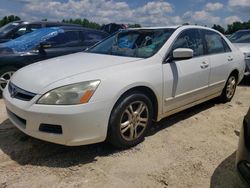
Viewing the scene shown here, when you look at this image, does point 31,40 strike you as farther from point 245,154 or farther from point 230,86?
point 245,154

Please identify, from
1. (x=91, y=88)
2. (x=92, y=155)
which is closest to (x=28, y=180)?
(x=92, y=155)

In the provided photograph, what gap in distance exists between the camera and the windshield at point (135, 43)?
3918 millimetres

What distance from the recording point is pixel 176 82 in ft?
12.9

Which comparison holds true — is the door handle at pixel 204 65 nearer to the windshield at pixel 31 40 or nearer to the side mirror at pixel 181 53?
the side mirror at pixel 181 53

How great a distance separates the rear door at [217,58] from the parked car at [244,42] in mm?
2482

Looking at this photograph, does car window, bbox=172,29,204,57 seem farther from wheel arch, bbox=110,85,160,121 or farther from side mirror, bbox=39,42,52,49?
side mirror, bbox=39,42,52,49

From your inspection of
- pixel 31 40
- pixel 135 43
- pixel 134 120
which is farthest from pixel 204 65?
pixel 31 40

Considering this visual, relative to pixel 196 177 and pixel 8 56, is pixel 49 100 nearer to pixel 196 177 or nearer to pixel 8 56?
→ pixel 196 177

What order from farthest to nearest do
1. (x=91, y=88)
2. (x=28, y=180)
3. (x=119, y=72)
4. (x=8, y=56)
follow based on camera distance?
(x=8, y=56) < (x=119, y=72) < (x=91, y=88) < (x=28, y=180)

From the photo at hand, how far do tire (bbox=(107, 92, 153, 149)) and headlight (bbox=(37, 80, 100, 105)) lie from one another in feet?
1.24

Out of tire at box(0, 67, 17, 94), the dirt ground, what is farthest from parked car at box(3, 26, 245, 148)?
tire at box(0, 67, 17, 94)

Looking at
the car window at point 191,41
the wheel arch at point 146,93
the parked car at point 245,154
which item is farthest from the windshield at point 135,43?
the parked car at point 245,154

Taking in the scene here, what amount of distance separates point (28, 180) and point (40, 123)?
57cm

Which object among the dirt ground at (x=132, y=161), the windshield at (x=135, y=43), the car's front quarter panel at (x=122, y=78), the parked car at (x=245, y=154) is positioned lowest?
the dirt ground at (x=132, y=161)
